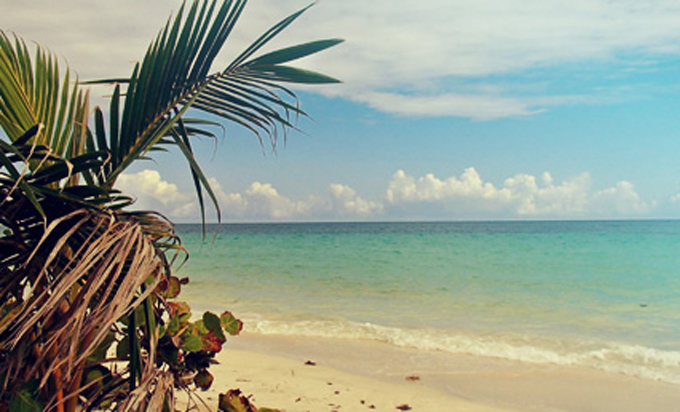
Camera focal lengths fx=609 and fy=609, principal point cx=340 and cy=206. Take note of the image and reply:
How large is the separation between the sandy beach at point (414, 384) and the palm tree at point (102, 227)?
219 centimetres

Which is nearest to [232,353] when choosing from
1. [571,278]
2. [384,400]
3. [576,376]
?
[384,400]

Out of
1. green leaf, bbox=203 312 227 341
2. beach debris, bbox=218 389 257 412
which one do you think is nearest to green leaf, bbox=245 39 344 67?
green leaf, bbox=203 312 227 341

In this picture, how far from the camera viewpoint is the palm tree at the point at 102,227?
4.84ft

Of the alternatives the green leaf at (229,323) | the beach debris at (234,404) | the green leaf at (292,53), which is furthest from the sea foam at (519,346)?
the green leaf at (292,53)

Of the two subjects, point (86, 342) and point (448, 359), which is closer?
point (86, 342)

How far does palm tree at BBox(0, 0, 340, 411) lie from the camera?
4.84 feet

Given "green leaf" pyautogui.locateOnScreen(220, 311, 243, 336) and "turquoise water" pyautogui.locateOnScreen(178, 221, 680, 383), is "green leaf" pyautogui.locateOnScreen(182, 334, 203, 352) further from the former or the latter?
"turquoise water" pyautogui.locateOnScreen(178, 221, 680, 383)

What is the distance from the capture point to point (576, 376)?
559cm

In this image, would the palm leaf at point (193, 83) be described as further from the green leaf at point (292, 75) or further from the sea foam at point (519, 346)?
the sea foam at point (519, 346)

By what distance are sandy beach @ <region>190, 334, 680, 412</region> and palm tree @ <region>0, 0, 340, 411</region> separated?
7.18 feet

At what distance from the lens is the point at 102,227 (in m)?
1.66

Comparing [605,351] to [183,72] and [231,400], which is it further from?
[183,72]

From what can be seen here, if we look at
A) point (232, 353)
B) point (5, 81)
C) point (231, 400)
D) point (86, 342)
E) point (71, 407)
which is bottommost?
point (232, 353)

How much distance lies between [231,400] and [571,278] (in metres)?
14.8
